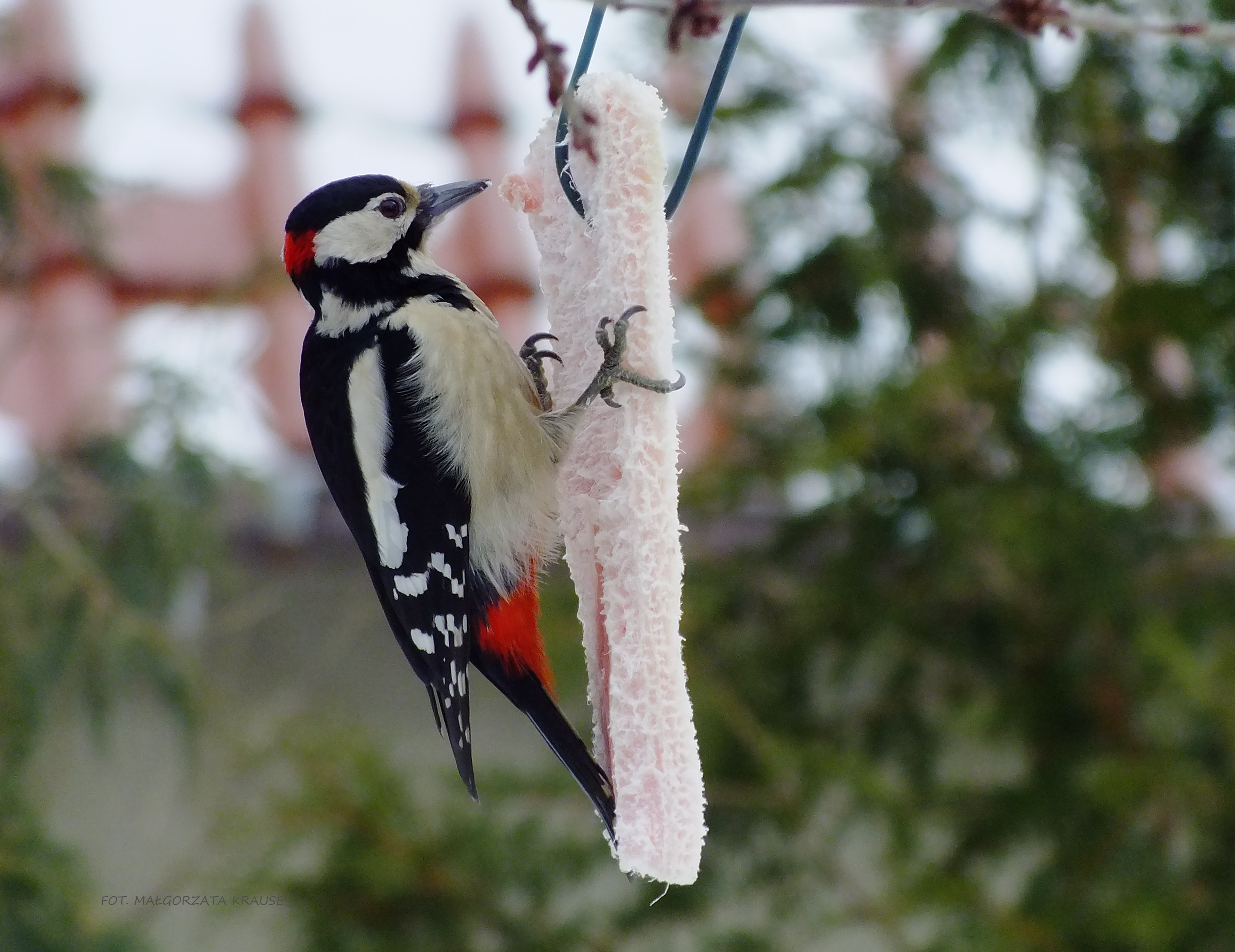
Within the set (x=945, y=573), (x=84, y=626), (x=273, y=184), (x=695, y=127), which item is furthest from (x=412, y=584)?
(x=273, y=184)

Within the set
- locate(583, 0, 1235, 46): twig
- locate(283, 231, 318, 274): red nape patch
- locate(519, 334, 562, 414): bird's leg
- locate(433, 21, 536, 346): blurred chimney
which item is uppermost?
locate(583, 0, 1235, 46): twig

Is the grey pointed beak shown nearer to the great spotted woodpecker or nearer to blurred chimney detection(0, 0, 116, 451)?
the great spotted woodpecker

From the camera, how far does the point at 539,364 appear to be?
4.34 feet

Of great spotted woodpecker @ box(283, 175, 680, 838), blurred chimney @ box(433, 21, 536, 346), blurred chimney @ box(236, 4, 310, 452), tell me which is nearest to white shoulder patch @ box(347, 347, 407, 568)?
great spotted woodpecker @ box(283, 175, 680, 838)

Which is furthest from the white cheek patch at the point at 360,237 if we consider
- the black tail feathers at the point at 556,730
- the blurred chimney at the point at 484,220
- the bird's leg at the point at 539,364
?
the blurred chimney at the point at 484,220

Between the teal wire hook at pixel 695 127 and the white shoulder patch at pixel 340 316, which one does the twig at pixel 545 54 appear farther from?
the white shoulder patch at pixel 340 316

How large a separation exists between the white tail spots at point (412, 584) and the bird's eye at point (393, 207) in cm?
30

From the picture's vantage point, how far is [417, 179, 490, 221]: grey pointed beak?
1.12m

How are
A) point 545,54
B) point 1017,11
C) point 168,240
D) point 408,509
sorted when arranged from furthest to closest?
point 168,240 → point 408,509 → point 1017,11 → point 545,54

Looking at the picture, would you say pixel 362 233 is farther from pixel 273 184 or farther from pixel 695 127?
pixel 273 184

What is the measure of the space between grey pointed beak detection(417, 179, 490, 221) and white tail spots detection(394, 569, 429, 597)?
30 cm

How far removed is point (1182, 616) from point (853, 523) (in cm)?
51

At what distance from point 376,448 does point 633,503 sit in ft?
1.21

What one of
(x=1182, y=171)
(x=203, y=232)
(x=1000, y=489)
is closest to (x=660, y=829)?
(x=1000, y=489)
